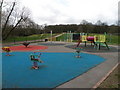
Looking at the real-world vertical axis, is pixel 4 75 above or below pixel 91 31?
below

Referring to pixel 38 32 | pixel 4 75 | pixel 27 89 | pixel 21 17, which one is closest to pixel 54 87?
pixel 27 89

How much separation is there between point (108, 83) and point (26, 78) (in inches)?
122

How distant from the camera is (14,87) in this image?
12.5 feet

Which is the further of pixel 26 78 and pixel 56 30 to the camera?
pixel 56 30

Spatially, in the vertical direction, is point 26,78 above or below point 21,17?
below

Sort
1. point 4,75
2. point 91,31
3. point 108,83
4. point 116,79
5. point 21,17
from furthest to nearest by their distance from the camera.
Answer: point 91,31, point 21,17, point 4,75, point 116,79, point 108,83

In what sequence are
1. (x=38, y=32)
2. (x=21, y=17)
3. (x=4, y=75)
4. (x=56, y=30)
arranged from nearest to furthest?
(x=4, y=75) < (x=21, y=17) < (x=38, y=32) < (x=56, y=30)

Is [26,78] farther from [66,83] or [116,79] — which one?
[116,79]

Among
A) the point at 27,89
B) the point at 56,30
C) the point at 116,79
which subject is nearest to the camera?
the point at 27,89

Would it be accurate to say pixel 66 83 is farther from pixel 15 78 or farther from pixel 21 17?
pixel 21 17

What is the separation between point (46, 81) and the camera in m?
4.35

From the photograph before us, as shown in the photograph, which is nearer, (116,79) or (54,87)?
(54,87)

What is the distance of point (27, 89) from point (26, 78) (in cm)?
96

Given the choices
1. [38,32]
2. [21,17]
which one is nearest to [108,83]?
[21,17]
